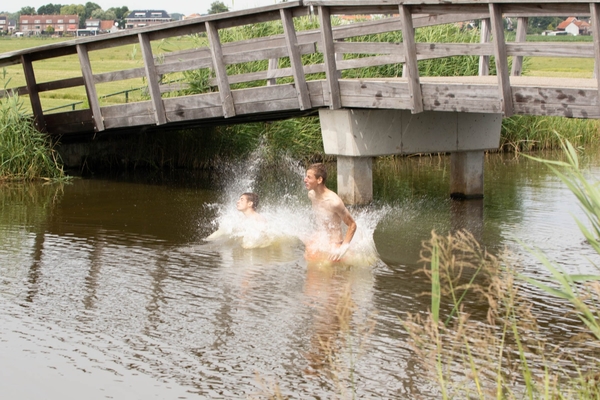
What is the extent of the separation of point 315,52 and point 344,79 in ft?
4.23

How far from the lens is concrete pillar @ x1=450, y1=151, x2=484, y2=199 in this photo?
1530cm

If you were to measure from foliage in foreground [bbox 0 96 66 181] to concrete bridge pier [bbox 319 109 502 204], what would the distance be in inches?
221

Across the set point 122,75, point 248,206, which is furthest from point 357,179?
point 122,75

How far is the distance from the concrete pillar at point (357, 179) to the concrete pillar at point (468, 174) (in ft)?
6.87

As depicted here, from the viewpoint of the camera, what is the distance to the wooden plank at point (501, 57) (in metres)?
11.1

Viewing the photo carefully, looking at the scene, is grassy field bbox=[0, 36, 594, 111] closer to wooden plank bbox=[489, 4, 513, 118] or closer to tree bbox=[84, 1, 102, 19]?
wooden plank bbox=[489, 4, 513, 118]

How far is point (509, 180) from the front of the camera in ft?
57.8

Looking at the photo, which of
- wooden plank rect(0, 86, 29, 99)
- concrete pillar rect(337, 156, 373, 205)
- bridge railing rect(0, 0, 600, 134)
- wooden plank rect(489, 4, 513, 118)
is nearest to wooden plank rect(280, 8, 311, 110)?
bridge railing rect(0, 0, 600, 134)

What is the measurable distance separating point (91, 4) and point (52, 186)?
175699 mm

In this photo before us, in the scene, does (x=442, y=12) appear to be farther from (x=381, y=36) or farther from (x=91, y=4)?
(x=91, y=4)

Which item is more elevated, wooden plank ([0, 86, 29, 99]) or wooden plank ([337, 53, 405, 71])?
wooden plank ([337, 53, 405, 71])

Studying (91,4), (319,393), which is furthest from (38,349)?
(91,4)

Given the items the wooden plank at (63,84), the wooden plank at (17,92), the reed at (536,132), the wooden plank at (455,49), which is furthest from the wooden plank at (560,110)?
the wooden plank at (17,92)

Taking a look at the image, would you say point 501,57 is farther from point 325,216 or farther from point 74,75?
point 74,75
